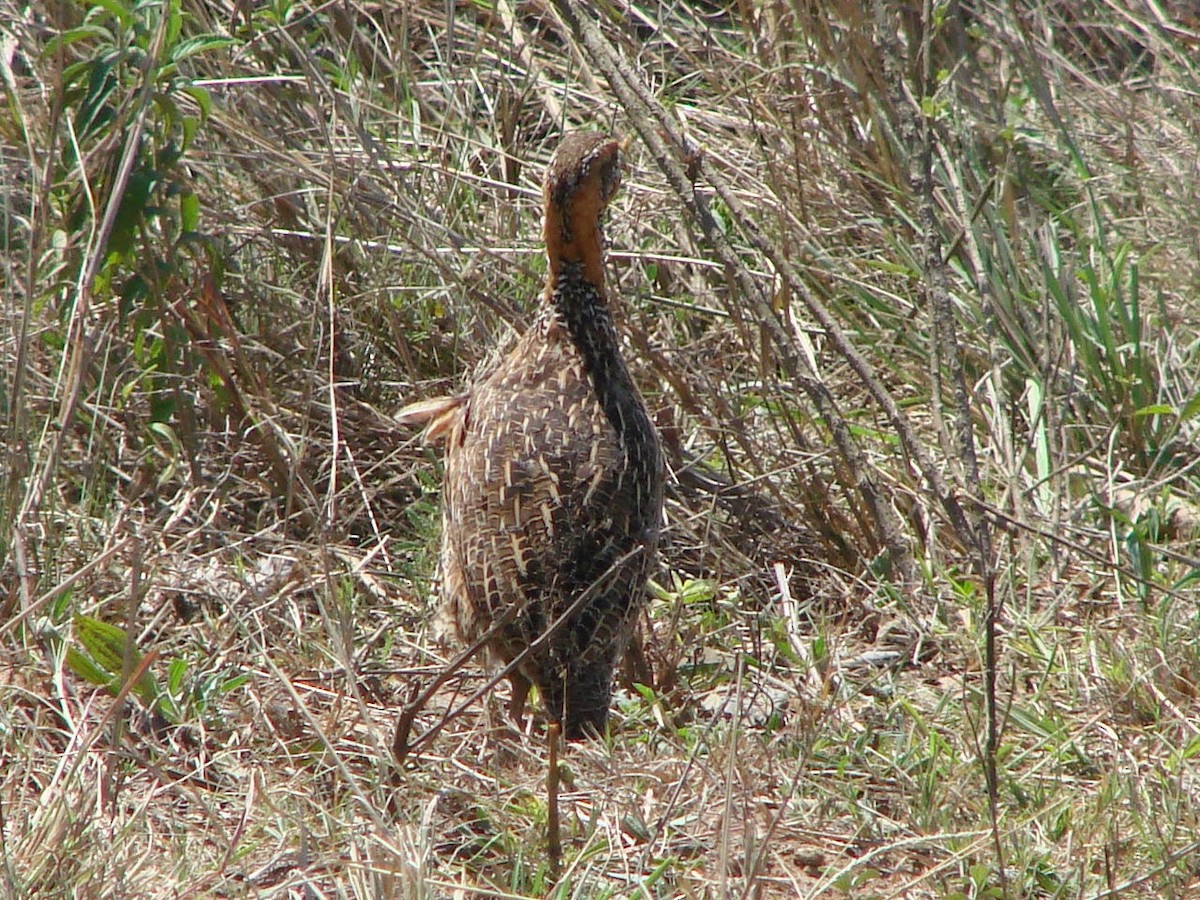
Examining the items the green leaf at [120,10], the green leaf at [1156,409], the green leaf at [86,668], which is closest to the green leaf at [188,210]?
the green leaf at [120,10]

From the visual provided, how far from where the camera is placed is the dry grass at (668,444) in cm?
353

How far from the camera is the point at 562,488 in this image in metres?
4.07

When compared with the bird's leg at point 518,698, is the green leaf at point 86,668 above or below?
above

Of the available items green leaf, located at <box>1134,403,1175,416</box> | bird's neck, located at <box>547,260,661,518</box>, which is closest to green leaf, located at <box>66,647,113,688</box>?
bird's neck, located at <box>547,260,661,518</box>

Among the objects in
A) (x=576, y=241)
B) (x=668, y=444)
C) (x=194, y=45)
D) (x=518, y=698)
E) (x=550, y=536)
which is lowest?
(x=518, y=698)

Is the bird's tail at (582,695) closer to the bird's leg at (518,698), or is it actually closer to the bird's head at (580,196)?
the bird's leg at (518,698)

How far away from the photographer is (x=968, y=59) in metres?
6.05

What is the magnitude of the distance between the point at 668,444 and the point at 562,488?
1166 millimetres

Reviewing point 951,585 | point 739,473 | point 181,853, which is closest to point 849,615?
point 951,585

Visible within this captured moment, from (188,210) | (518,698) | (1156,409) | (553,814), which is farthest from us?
(1156,409)

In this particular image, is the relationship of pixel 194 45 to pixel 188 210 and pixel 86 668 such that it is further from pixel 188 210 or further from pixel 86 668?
pixel 86 668

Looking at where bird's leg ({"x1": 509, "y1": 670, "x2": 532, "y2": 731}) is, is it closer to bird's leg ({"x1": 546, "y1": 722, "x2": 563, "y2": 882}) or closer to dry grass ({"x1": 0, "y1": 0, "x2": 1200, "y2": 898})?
dry grass ({"x1": 0, "y1": 0, "x2": 1200, "y2": 898})

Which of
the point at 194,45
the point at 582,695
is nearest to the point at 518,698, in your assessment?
the point at 582,695

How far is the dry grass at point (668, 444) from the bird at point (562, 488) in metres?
0.28
